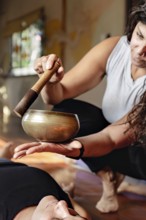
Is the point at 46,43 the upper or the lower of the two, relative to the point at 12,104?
upper

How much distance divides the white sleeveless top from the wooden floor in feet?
0.91

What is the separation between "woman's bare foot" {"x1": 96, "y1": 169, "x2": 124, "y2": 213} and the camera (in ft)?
3.87

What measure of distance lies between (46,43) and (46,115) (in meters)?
1.76

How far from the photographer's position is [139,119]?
97 cm

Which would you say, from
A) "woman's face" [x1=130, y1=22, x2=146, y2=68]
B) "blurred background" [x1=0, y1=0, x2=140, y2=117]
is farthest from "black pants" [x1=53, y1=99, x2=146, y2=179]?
"blurred background" [x1=0, y1=0, x2=140, y2=117]

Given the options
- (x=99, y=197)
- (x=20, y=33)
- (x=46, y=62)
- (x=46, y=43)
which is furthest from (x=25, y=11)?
(x=46, y=62)

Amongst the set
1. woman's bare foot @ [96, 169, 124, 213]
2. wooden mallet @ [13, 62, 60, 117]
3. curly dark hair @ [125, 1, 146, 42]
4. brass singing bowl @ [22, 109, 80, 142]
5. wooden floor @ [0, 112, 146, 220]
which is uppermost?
curly dark hair @ [125, 1, 146, 42]

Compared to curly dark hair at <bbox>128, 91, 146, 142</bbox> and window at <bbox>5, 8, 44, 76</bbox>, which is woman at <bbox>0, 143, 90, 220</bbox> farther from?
window at <bbox>5, 8, 44, 76</bbox>

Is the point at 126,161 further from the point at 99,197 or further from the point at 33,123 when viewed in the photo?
the point at 33,123

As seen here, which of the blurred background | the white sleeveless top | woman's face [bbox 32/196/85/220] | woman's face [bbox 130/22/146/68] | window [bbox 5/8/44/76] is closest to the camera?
woman's face [bbox 32/196/85/220]

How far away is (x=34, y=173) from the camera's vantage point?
783mm

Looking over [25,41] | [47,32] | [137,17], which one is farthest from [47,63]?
[25,41]

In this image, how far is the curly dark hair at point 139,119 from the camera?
3.18ft

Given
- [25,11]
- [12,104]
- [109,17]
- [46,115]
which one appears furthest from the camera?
[12,104]
